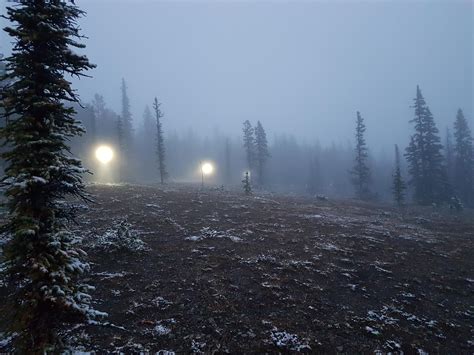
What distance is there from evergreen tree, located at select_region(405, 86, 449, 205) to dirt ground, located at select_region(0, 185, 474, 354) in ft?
90.0

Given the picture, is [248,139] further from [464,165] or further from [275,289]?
[275,289]

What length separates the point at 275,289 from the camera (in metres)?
11.7

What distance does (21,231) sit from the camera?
6.54 meters

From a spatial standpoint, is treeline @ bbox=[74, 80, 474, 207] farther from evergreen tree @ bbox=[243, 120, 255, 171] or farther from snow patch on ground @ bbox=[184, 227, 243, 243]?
snow patch on ground @ bbox=[184, 227, 243, 243]

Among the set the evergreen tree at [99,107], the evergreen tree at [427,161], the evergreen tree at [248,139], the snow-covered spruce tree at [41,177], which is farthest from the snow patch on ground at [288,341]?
the evergreen tree at [99,107]

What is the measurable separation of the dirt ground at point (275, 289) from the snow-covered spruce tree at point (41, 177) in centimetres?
212

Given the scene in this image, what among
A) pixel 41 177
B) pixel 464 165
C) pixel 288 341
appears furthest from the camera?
pixel 464 165

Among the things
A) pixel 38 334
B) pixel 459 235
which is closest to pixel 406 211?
pixel 459 235

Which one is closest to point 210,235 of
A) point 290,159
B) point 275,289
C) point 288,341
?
point 275,289

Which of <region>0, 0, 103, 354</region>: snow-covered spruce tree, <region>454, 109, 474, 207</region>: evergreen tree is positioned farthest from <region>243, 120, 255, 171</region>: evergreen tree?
<region>0, 0, 103, 354</region>: snow-covered spruce tree

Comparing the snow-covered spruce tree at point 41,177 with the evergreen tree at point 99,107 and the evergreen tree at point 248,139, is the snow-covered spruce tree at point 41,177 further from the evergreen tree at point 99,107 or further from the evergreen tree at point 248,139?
the evergreen tree at point 99,107

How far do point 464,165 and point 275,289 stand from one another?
2440 inches

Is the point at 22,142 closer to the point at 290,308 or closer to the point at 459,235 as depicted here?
the point at 290,308

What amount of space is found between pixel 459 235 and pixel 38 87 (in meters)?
31.4
